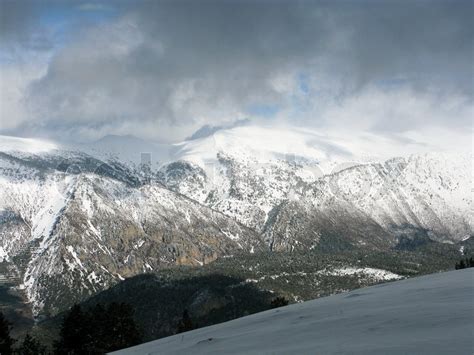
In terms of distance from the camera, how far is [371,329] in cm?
1184

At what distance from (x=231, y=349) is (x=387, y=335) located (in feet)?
12.6

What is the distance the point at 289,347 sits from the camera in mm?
11641

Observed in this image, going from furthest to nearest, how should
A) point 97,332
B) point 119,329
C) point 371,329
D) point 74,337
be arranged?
point 97,332
point 119,329
point 74,337
point 371,329

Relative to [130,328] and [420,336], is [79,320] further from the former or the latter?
[420,336]

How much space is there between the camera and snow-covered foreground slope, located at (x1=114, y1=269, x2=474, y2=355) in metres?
9.87

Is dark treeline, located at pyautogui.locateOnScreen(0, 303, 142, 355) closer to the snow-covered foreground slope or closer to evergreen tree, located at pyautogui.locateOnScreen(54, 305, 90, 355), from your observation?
evergreen tree, located at pyautogui.locateOnScreen(54, 305, 90, 355)

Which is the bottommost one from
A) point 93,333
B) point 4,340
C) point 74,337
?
point 93,333

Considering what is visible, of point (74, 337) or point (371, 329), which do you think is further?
point (74, 337)

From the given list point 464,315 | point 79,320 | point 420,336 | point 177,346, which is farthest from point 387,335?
point 79,320

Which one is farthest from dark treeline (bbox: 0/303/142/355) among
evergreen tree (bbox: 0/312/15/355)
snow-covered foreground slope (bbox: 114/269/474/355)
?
snow-covered foreground slope (bbox: 114/269/474/355)

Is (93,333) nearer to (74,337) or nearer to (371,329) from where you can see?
(74,337)

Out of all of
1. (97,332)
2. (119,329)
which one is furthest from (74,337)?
(119,329)

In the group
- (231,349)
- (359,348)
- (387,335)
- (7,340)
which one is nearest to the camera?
(359,348)

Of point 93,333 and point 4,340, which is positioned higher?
point 4,340
